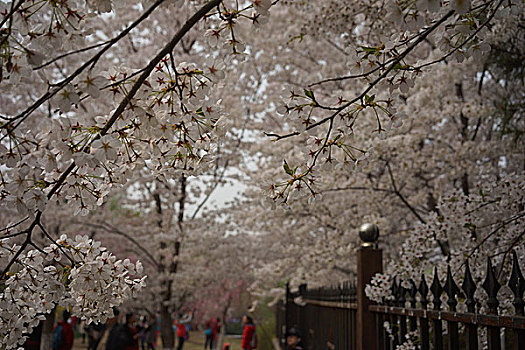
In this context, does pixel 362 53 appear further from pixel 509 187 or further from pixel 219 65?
pixel 509 187

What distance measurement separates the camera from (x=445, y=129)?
8.87 m

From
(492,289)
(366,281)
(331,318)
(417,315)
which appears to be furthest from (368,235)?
(492,289)

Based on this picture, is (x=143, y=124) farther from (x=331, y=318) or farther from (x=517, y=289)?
(x=331, y=318)

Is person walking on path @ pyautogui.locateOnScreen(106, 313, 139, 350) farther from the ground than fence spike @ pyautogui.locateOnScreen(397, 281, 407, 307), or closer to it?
closer to it

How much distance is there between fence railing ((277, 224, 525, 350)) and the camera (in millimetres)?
1524

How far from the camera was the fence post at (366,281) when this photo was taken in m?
3.04

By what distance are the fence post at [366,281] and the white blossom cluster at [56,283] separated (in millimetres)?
1611

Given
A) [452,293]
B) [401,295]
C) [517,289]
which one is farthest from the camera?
[401,295]

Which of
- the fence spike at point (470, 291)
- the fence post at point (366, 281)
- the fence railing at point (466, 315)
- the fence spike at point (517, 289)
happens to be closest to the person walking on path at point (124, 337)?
the fence post at point (366, 281)

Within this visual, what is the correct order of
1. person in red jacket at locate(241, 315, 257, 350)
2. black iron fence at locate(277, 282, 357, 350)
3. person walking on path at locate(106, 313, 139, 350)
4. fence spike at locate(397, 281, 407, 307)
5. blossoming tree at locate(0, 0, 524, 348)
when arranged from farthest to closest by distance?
person in red jacket at locate(241, 315, 257, 350), person walking on path at locate(106, 313, 139, 350), black iron fence at locate(277, 282, 357, 350), fence spike at locate(397, 281, 407, 307), blossoming tree at locate(0, 0, 524, 348)

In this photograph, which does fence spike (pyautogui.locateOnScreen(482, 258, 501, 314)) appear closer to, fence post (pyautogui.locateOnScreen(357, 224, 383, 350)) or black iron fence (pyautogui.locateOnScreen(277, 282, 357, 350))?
fence post (pyautogui.locateOnScreen(357, 224, 383, 350))

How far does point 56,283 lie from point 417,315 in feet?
4.77

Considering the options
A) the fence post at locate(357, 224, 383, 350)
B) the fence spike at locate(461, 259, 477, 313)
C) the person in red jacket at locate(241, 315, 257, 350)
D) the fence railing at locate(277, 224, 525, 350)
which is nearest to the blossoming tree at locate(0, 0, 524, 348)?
the fence post at locate(357, 224, 383, 350)

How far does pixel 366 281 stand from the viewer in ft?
10.3
